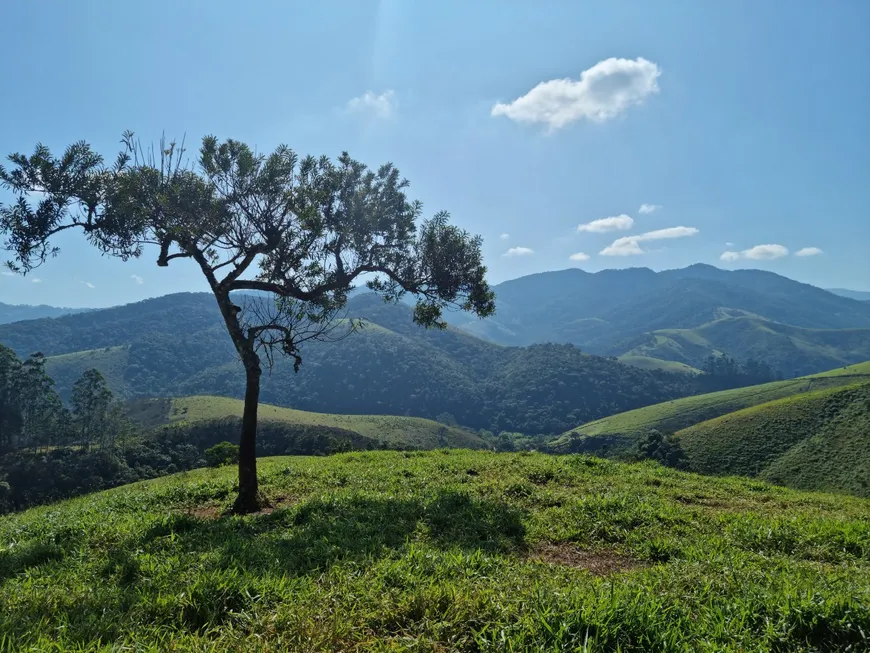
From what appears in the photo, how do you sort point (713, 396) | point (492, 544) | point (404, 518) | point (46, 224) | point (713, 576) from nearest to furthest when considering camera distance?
point (713, 576) → point (492, 544) → point (404, 518) → point (46, 224) → point (713, 396)

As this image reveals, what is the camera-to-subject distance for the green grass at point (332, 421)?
13312 centimetres

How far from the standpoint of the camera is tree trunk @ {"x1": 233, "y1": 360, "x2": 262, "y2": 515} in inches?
460

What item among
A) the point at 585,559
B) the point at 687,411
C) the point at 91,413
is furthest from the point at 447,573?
the point at 687,411

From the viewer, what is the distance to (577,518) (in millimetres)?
10062

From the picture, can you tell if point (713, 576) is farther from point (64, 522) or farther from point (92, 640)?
point (64, 522)

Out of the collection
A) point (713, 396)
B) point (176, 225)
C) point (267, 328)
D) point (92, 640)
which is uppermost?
point (176, 225)

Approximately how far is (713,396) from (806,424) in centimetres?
10872

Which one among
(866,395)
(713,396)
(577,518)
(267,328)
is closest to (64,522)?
(267,328)

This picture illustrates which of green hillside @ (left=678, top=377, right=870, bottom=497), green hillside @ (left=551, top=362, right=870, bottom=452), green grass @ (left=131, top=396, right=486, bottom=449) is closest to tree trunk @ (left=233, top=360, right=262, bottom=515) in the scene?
green hillside @ (left=678, top=377, right=870, bottom=497)

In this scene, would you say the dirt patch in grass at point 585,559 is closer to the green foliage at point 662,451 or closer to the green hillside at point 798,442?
the green foliage at point 662,451

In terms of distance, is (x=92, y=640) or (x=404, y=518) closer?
(x=92, y=640)

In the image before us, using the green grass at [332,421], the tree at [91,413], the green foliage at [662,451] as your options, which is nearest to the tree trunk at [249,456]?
the green foliage at [662,451]

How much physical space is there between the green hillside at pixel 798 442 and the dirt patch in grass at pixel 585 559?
57991 mm

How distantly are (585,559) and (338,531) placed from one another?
4444 mm
